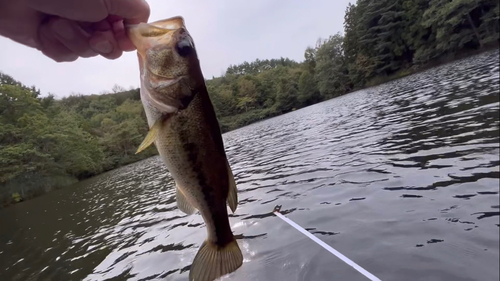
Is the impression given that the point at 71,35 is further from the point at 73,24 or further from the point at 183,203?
the point at 183,203

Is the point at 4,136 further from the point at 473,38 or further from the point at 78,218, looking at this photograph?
the point at 473,38

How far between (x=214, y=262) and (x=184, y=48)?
4.29ft

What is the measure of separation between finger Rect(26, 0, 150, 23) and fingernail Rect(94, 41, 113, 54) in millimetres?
157

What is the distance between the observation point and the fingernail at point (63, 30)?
6.20 feet

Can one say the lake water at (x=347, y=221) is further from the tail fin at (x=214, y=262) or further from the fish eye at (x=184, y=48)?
the fish eye at (x=184, y=48)

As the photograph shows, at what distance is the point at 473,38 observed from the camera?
36.5m

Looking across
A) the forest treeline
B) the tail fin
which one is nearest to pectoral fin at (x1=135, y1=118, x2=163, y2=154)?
the tail fin

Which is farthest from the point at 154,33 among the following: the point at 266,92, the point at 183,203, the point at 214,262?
the point at 266,92

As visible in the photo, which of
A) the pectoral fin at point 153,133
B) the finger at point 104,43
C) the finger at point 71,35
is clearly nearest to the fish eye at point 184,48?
the pectoral fin at point 153,133

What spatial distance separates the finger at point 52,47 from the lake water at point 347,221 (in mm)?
3942

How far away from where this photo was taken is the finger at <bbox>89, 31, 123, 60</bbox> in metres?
1.94

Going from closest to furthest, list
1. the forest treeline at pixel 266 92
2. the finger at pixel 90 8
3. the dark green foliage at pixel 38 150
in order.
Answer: the finger at pixel 90 8, the dark green foliage at pixel 38 150, the forest treeline at pixel 266 92

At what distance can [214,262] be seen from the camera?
1.96 meters

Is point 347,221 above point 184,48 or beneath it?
beneath
